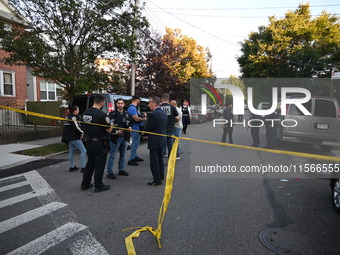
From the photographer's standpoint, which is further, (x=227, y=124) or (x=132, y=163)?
(x=227, y=124)

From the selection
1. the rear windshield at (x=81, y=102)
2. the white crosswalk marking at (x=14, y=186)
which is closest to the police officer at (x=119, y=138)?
the white crosswalk marking at (x=14, y=186)

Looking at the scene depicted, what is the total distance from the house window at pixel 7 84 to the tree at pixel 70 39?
783 cm

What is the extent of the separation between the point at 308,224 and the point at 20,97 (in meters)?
18.4

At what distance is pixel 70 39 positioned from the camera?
9102 millimetres

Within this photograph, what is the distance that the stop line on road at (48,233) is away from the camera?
283 cm

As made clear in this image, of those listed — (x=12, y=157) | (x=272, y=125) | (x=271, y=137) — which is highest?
(x=272, y=125)

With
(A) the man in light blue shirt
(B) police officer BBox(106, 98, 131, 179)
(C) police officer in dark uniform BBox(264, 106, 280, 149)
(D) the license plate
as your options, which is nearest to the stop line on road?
(B) police officer BBox(106, 98, 131, 179)

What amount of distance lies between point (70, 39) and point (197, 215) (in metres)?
8.39

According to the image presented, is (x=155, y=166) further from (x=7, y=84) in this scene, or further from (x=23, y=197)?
(x=7, y=84)

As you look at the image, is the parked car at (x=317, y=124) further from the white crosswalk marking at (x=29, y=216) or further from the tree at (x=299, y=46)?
the tree at (x=299, y=46)

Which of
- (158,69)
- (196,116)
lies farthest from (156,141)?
(196,116)

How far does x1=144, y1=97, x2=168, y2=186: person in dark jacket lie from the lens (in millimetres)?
5086

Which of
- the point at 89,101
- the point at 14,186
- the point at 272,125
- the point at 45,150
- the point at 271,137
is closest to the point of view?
the point at 14,186

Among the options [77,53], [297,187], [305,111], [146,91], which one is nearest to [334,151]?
[305,111]
